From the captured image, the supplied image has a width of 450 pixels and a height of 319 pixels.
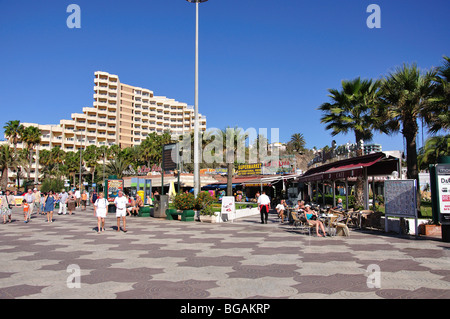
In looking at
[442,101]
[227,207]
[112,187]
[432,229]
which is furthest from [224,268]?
[112,187]

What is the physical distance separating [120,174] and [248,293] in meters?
63.6

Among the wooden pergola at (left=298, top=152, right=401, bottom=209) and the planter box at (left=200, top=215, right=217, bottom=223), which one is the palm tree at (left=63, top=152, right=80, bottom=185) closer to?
the planter box at (left=200, top=215, right=217, bottom=223)

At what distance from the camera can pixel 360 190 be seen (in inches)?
851

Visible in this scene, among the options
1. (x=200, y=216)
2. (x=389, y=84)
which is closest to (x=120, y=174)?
(x=200, y=216)

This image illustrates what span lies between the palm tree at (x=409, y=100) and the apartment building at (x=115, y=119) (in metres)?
80.5

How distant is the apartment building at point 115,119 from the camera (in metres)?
91.9

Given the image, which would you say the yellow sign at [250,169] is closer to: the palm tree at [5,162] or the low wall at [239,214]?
the low wall at [239,214]

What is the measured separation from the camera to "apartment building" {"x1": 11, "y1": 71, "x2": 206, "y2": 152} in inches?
3620

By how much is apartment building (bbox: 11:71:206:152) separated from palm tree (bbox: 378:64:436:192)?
80.5 meters

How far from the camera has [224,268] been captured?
7504mm

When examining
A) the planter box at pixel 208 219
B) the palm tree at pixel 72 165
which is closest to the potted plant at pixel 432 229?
the planter box at pixel 208 219

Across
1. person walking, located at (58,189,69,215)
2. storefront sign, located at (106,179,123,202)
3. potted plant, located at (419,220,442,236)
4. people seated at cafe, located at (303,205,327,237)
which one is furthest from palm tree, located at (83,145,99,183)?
potted plant, located at (419,220,442,236)

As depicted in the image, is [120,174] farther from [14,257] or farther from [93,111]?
[14,257]

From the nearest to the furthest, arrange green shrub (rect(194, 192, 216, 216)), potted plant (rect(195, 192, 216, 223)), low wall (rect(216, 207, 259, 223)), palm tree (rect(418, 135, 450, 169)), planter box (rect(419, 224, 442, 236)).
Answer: planter box (rect(419, 224, 442, 236))
potted plant (rect(195, 192, 216, 223))
green shrub (rect(194, 192, 216, 216))
low wall (rect(216, 207, 259, 223))
palm tree (rect(418, 135, 450, 169))
